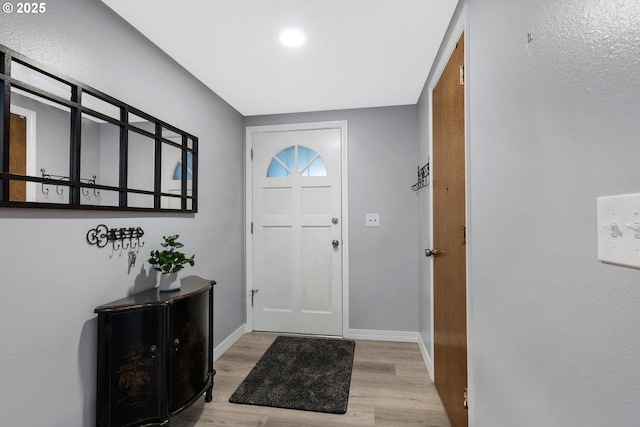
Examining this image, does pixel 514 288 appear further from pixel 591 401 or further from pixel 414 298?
pixel 414 298

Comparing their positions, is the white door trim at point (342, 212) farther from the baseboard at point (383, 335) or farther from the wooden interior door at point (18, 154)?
the wooden interior door at point (18, 154)

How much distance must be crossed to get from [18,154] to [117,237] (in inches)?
22.9

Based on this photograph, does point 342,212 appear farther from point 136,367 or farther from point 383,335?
point 136,367

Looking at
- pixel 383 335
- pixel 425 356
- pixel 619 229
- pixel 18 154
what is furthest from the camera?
pixel 383 335

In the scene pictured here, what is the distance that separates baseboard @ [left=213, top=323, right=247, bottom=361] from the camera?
101 inches

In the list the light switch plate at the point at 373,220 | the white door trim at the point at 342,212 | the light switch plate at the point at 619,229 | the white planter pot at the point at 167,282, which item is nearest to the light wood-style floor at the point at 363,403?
the white door trim at the point at 342,212

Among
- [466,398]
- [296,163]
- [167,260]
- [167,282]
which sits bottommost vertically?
[466,398]

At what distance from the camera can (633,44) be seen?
492 mm

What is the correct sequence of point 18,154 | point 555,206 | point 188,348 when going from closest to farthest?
1. point 555,206
2. point 18,154
3. point 188,348

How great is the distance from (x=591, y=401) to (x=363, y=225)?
2399mm

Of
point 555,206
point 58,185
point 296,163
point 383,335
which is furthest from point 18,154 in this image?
point 383,335

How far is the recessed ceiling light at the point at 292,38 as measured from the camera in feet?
5.79

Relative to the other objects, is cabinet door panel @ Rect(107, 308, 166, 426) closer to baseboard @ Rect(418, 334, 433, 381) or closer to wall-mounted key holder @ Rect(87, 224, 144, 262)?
wall-mounted key holder @ Rect(87, 224, 144, 262)

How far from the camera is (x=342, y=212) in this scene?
3.02m
